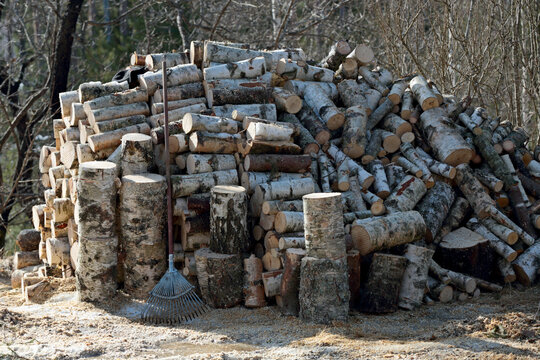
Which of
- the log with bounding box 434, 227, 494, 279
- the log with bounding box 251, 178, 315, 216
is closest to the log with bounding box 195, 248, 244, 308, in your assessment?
the log with bounding box 251, 178, 315, 216

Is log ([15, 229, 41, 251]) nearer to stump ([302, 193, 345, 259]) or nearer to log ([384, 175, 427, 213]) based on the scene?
stump ([302, 193, 345, 259])

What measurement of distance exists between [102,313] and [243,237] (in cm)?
158

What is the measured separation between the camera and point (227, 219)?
693 centimetres

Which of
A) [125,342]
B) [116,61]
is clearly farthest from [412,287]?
[116,61]

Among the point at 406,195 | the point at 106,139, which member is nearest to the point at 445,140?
the point at 406,195

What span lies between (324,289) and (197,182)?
1895mm

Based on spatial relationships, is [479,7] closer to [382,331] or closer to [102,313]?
[382,331]

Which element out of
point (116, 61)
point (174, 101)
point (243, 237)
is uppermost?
point (116, 61)

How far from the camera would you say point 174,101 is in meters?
8.41

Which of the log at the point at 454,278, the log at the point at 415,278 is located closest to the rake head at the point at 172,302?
the log at the point at 415,278

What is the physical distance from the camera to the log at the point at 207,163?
293 inches

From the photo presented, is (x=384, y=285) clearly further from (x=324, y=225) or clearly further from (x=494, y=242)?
(x=494, y=242)

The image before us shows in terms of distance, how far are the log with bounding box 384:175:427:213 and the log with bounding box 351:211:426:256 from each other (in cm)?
39

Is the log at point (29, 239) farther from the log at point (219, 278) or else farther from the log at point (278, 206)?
the log at point (278, 206)
